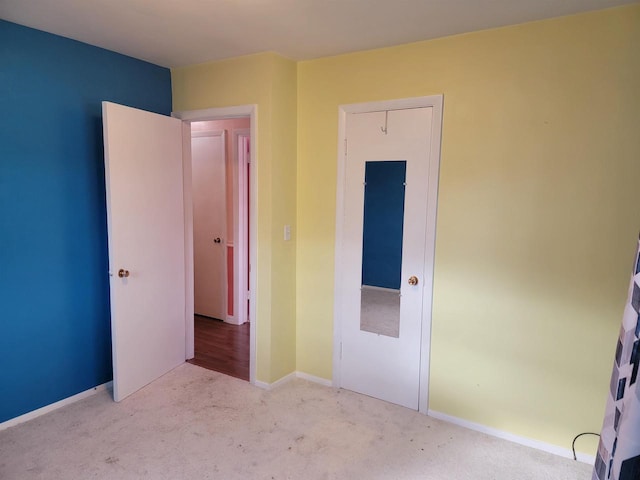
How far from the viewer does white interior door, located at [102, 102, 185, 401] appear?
8.81 ft

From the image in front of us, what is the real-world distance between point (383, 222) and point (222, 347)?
78.1 inches

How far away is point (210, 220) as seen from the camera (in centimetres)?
443

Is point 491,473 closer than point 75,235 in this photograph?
Yes

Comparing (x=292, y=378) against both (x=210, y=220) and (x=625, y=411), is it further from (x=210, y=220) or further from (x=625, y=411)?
(x=625, y=411)

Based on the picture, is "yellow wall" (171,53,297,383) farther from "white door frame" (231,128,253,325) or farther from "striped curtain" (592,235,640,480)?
"striped curtain" (592,235,640,480)

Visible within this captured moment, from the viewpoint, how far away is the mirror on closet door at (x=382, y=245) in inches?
107

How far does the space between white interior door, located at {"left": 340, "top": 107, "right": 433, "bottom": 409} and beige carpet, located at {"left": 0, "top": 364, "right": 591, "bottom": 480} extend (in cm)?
20

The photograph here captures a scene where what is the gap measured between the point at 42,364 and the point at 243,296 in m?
2.03

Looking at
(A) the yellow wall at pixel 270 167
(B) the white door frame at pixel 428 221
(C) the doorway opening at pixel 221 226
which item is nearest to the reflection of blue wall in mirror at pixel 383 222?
(B) the white door frame at pixel 428 221

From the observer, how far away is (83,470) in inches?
84.4

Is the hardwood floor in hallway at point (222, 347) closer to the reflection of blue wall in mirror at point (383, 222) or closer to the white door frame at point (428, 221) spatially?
the white door frame at point (428, 221)

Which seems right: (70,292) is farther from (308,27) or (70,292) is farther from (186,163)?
(308,27)

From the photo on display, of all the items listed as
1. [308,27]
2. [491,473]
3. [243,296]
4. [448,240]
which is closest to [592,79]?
[448,240]

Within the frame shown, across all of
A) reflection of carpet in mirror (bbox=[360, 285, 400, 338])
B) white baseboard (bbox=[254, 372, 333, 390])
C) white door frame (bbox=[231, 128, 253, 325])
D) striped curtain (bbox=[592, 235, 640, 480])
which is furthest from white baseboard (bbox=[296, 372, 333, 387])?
striped curtain (bbox=[592, 235, 640, 480])
